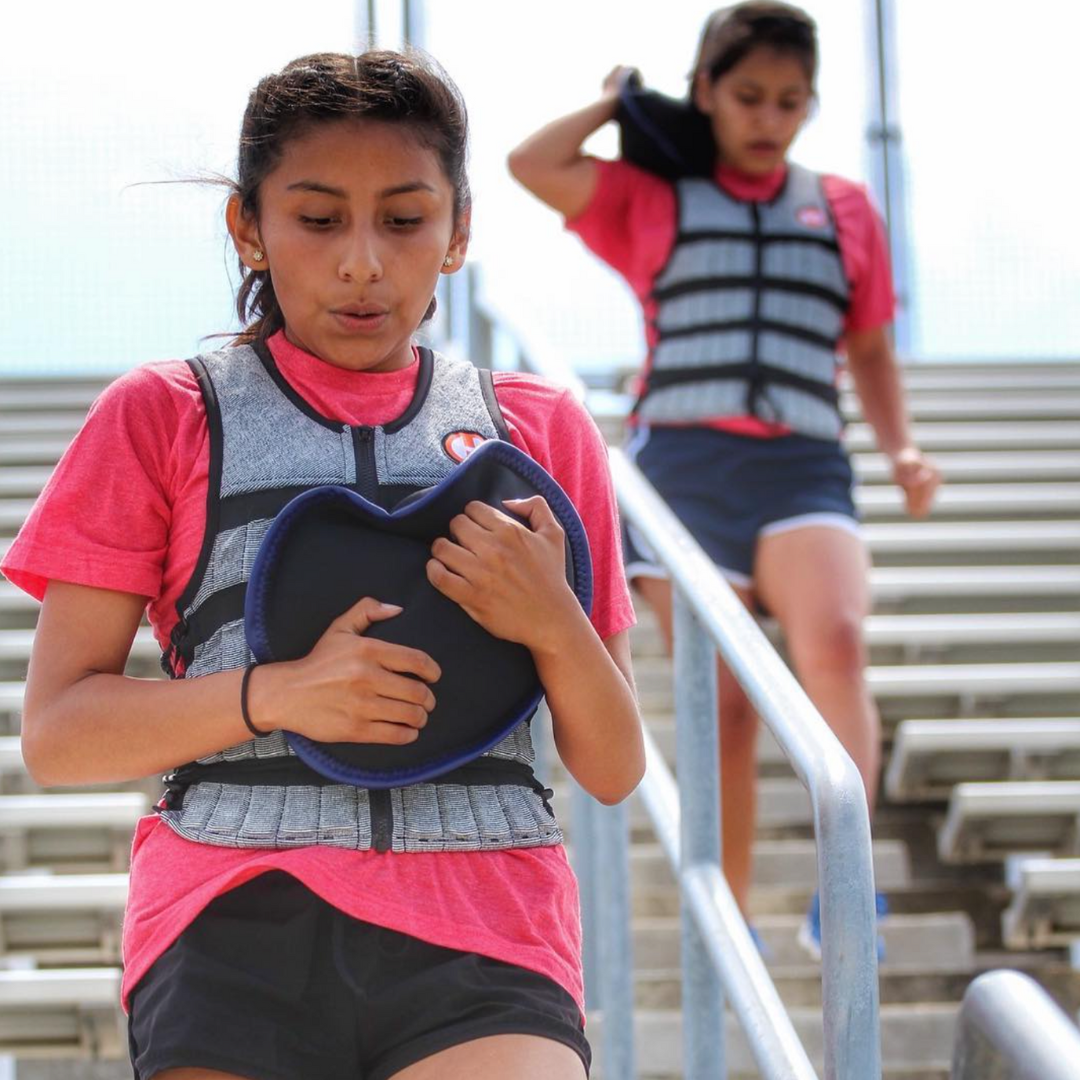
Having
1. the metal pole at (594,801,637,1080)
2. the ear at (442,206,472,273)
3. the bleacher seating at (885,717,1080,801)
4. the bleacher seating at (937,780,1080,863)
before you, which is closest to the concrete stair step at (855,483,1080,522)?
the bleacher seating at (885,717,1080,801)

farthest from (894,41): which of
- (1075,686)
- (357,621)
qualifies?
(357,621)

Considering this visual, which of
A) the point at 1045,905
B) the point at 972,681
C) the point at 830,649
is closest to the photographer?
the point at 830,649

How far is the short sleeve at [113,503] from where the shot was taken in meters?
1.27

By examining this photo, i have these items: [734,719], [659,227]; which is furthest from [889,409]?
[734,719]

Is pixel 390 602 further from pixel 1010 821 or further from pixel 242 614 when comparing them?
pixel 1010 821

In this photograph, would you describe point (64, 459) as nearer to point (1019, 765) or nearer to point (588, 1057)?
point (588, 1057)

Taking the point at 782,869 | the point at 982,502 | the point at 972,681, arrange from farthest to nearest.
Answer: the point at 982,502
the point at 972,681
the point at 782,869

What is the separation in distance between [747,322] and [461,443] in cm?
159

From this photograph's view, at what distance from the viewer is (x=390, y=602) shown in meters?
1.24

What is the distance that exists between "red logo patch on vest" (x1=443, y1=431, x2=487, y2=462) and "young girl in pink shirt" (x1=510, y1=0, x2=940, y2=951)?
140cm

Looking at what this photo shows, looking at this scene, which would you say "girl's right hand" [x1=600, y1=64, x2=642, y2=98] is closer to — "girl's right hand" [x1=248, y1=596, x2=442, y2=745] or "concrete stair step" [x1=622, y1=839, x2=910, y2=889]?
"concrete stair step" [x1=622, y1=839, x2=910, y2=889]

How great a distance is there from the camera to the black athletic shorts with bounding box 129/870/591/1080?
1177 mm

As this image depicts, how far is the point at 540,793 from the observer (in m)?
1.33

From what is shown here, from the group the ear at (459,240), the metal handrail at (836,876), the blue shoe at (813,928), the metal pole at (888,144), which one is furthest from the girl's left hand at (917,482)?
the metal pole at (888,144)
